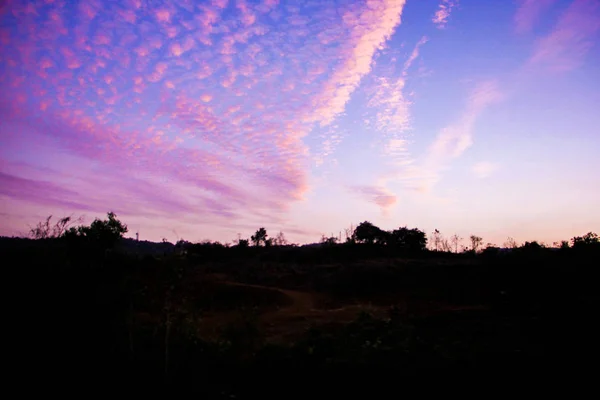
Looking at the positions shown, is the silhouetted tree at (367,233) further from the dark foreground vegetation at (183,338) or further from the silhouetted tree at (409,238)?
the dark foreground vegetation at (183,338)

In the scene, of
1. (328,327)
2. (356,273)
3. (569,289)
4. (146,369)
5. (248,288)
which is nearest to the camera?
(146,369)

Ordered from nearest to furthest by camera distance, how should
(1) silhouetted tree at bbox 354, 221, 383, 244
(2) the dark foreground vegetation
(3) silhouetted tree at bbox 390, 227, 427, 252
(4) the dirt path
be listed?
(2) the dark foreground vegetation < (4) the dirt path < (3) silhouetted tree at bbox 390, 227, 427, 252 < (1) silhouetted tree at bbox 354, 221, 383, 244

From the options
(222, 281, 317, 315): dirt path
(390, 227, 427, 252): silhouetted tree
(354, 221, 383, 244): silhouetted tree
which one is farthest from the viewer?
(354, 221, 383, 244): silhouetted tree

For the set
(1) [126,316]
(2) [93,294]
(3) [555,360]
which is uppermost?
(2) [93,294]

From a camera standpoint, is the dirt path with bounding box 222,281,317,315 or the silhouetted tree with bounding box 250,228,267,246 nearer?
the dirt path with bounding box 222,281,317,315

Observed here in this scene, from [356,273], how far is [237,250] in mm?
27480

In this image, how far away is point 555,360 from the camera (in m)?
7.05

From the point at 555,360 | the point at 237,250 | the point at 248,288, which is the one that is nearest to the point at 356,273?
the point at 248,288

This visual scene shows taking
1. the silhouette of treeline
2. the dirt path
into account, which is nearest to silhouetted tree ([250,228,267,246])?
the silhouette of treeline

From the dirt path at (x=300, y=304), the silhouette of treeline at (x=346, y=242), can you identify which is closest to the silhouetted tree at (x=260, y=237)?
the silhouette of treeline at (x=346, y=242)

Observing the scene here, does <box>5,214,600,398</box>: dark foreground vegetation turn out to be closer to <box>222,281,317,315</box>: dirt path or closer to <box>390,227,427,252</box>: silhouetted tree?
<box>222,281,317,315</box>: dirt path

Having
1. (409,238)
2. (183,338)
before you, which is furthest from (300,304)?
(409,238)

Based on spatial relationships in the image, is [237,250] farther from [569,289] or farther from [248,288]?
[569,289]

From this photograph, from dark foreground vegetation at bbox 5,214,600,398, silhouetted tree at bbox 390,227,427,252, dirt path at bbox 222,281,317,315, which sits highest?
silhouetted tree at bbox 390,227,427,252
